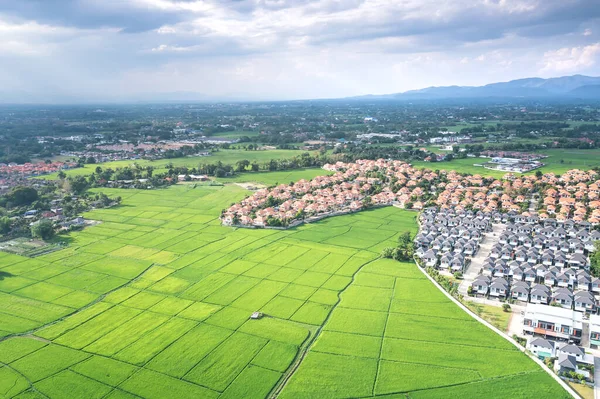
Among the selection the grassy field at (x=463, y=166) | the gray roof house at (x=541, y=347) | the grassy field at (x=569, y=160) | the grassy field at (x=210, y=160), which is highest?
the grassy field at (x=210, y=160)

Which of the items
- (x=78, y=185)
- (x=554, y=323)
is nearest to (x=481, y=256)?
(x=554, y=323)

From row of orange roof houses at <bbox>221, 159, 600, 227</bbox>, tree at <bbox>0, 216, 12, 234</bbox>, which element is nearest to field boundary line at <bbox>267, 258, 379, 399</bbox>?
row of orange roof houses at <bbox>221, 159, 600, 227</bbox>

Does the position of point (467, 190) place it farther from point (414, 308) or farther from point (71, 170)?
point (71, 170)

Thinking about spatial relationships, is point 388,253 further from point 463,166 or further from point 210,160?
point 210,160

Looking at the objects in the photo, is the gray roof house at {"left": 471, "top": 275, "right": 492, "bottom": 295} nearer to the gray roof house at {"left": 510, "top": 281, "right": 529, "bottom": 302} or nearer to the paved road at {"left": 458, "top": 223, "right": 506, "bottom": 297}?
the paved road at {"left": 458, "top": 223, "right": 506, "bottom": 297}

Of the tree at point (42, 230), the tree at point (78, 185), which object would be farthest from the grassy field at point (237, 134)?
the tree at point (42, 230)

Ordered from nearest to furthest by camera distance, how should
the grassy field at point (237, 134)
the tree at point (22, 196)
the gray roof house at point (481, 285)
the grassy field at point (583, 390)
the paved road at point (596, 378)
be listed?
the grassy field at point (583, 390), the paved road at point (596, 378), the gray roof house at point (481, 285), the tree at point (22, 196), the grassy field at point (237, 134)

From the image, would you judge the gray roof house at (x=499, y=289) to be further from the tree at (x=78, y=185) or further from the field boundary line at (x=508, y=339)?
the tree at (x=78, y=185)
